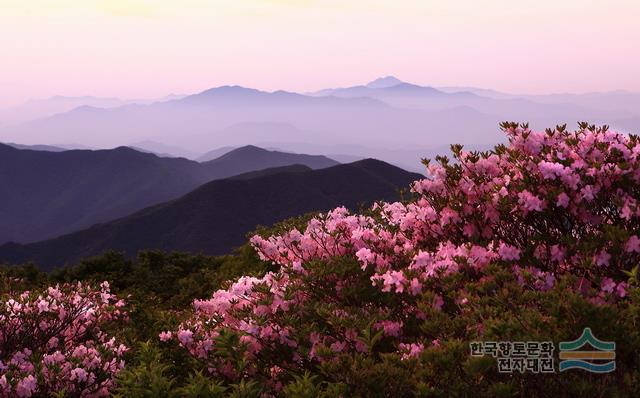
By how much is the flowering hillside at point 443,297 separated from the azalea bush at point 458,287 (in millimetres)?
17

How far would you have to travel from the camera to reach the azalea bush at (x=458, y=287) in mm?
4516

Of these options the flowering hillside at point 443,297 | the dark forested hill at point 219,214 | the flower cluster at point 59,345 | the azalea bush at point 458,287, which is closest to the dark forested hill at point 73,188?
the dark forested hill at point 219,214

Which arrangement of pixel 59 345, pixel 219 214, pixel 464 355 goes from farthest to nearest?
1. pixel 219 214
2. pixel 59 345
3. pixel 464 355

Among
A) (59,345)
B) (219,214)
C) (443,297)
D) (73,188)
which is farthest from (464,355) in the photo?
(73,188)

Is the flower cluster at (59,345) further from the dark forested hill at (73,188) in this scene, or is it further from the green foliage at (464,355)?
the dark forested hill at (73,188)

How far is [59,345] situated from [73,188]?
635 ft

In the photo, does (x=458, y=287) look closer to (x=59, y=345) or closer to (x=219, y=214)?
(x=59, y=345)

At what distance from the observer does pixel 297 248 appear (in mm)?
7906

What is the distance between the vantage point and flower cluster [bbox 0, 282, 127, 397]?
6.05 metres

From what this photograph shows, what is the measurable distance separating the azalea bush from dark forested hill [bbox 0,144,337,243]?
162466 millimetres

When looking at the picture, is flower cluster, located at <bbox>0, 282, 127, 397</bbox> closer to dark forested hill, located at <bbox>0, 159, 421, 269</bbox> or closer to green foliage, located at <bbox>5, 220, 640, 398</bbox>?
green foliage, located at <bbox>5, 220, 640, 398</bbox>

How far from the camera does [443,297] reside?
588 centimetres

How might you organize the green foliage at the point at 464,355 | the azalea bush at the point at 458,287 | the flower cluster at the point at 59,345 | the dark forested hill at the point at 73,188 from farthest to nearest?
1. the dark forested hill at the point at 73,188
2. the flower cluster at the point at 59,345
3. the azalea bush at the point at 458,287
4. the green foliage at the point at 464,355

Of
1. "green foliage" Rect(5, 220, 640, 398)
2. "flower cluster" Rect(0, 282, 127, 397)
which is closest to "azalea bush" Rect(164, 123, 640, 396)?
"green foliage" Rect(5, 220, 640, 398)
